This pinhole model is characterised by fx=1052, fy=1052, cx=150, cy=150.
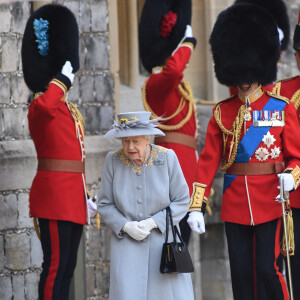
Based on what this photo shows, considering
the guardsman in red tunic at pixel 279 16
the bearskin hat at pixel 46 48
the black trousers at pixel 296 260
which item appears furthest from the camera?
the guardsman in red tunic at pixel 279 16

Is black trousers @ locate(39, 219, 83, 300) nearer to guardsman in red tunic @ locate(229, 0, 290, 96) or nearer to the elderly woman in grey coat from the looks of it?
the elderly woman in grey coat

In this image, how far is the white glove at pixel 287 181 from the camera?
5707 mm

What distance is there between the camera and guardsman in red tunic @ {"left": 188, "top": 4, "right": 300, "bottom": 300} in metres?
5.87

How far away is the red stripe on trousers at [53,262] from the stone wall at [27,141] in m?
0.91

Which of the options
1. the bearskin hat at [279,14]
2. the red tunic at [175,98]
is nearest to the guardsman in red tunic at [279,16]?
the bearskin hat at [279,14]

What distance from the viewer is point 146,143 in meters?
5.68

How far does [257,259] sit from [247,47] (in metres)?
1.21

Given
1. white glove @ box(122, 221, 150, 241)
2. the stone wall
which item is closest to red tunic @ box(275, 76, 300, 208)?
white glove @ box(122, 221, 150, 241)

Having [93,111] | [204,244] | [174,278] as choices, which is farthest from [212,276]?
[174,278]

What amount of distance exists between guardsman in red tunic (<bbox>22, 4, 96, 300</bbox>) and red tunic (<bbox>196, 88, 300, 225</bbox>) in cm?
90

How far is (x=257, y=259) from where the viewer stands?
5859 mm

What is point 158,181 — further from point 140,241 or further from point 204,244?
point 204,244

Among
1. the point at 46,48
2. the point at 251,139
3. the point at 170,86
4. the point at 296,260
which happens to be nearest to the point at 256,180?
the point at 251,139

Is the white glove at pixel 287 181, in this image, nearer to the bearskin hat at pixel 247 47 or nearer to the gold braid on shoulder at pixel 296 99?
the bearskin hat at pixel 247 47
